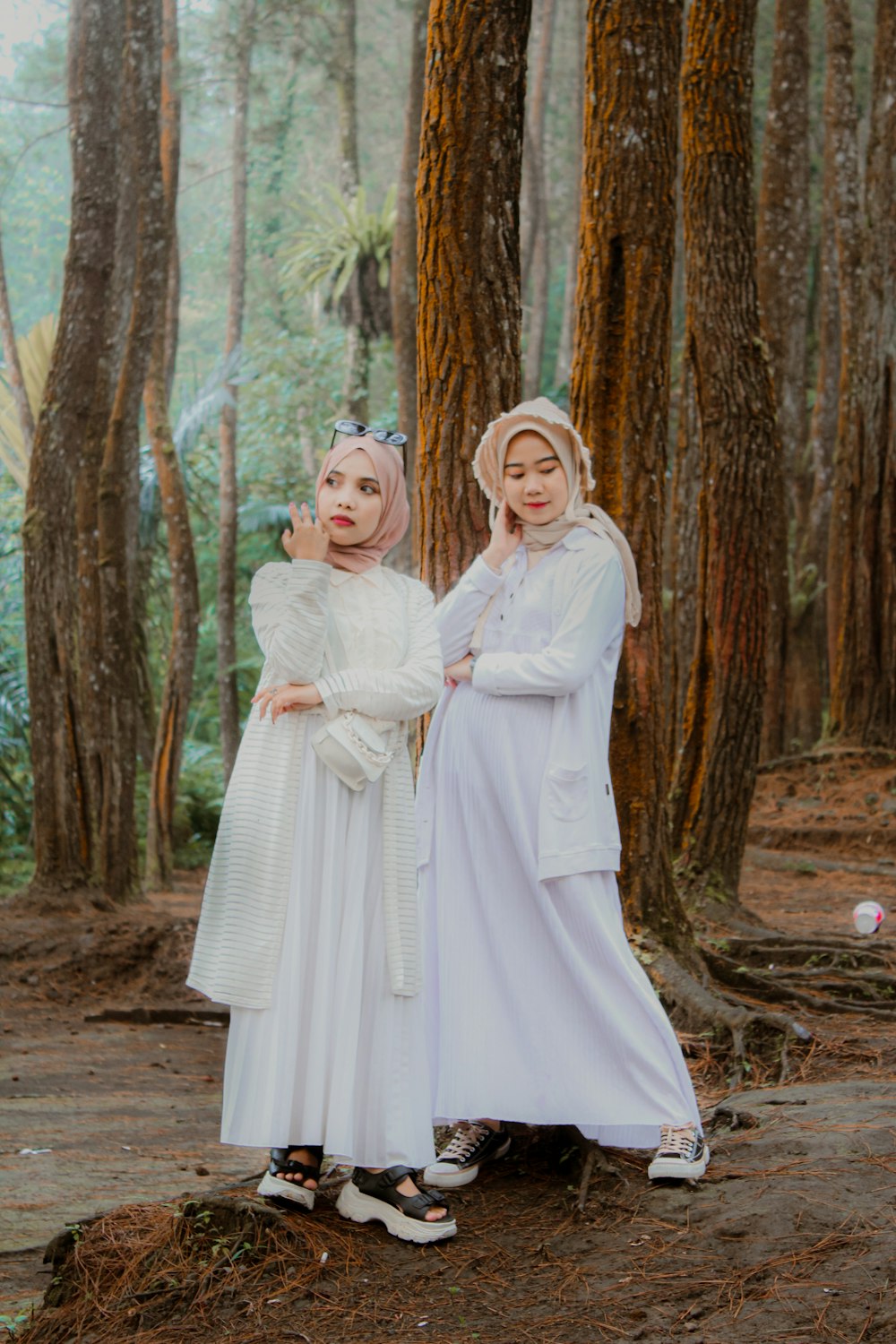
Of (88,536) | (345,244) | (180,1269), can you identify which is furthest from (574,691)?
(345,244)

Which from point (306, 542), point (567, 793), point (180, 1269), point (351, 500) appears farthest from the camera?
point (567, 793)

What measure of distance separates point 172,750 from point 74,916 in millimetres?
3812

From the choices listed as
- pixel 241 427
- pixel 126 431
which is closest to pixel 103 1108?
pixel 126 431

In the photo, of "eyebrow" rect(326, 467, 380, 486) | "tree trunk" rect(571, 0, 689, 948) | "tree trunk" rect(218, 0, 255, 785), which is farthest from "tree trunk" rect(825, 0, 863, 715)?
"eyebrow" rect(326, 467, 380, 486)

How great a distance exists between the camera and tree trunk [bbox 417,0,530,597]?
4.68 metres

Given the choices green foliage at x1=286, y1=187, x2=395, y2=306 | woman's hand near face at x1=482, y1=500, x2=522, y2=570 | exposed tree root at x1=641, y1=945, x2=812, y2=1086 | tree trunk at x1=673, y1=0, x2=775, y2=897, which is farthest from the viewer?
green foliage at x1=286, y1=187, x2=395, y2=306

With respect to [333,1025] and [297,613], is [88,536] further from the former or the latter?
[333,1025]

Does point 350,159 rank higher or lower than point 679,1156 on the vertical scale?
higher

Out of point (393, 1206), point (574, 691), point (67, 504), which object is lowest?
point (393, 1206)

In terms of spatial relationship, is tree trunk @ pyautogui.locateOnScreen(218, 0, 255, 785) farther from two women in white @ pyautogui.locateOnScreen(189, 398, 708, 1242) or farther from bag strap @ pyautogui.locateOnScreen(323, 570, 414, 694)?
bag strap @ pyautogui.locateOnScreen(323, 570, 414, 694)

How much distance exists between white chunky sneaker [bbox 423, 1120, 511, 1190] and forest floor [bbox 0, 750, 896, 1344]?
0.06m

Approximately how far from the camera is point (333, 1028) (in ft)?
10.4

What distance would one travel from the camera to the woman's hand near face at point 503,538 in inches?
150

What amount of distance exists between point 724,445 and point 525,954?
4.38 meters
